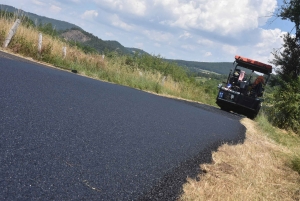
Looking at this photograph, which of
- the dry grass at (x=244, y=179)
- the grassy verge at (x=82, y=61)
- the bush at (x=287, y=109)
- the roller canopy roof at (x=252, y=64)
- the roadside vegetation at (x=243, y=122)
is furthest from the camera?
the roller canopy roof at (x=252, y=64)

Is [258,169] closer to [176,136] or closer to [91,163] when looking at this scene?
[176,136]

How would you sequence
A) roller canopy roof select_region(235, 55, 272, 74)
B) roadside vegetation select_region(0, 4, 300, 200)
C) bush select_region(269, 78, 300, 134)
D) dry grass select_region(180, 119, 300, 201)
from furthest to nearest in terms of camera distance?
roller canopy roof select_region(235, 55, 272, 74), bush select_region(269, 78, 300, 134), roadside vegetation select_region(0, 4, 300, 200), dry grass select_region(180, 119, 300, 201)

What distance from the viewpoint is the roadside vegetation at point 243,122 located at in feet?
10.9

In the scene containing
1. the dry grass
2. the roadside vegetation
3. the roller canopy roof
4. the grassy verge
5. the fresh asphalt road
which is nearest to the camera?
the fresh asphalt road

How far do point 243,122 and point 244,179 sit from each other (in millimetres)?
6756

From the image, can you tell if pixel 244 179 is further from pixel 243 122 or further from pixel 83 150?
pixel 243 122

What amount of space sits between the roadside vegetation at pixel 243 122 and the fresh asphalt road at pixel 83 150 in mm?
348

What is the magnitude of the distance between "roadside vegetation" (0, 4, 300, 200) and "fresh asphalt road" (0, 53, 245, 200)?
348mm

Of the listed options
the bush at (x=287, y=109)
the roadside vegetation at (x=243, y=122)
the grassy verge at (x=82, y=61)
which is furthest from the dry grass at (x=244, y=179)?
the grassy verge at (x=82, y=61)

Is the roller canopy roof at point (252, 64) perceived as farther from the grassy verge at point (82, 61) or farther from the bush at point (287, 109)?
the grassy verge at point (82, 61)

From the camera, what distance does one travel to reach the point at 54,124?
11.8 feet

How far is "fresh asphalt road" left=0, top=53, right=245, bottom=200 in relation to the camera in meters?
2.27

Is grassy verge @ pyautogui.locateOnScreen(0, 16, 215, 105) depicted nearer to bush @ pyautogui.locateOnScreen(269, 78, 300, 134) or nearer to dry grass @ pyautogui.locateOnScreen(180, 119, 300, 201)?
bush @ pyautogui.locateOnScreen(269, 78, 300, 134)

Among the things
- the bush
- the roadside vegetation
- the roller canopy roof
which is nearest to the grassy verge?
the roadside vegetation
